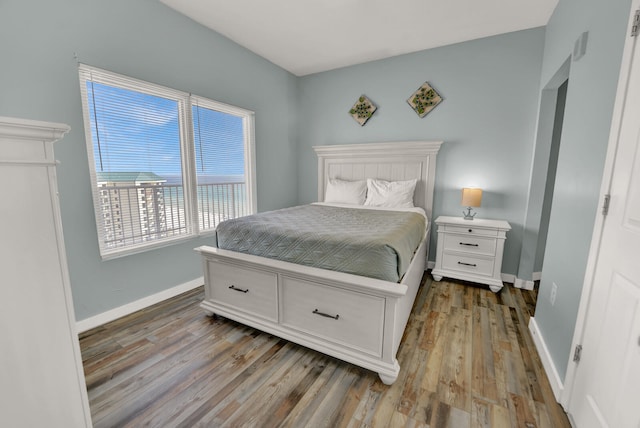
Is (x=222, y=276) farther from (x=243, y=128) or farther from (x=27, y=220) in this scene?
(x=243, y=128)

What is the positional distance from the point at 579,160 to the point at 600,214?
0.48m

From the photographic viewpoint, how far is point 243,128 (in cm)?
338

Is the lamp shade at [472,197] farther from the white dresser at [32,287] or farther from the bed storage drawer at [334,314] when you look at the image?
the white dresser at [32,287]

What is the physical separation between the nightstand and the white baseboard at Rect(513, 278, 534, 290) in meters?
0.32

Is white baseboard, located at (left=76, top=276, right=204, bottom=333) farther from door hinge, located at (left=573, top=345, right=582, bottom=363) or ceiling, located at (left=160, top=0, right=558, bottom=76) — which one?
door hinge, located at (left=573, top=345, right=582, bottom=363)

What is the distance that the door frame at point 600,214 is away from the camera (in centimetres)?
110

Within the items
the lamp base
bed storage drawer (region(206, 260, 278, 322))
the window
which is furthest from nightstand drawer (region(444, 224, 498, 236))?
the window

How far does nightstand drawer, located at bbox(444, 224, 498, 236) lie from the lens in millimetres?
2730

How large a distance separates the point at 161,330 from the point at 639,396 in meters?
2.62

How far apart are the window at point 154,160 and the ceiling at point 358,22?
32.2 inches

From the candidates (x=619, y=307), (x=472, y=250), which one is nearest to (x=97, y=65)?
(x=619, y=307)

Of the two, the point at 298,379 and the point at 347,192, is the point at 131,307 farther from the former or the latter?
the point at 347,192

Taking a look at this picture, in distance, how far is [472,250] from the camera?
2842mm

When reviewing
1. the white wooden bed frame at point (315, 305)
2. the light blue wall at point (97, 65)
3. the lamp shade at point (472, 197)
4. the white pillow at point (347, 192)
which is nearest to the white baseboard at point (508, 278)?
the lamp shade at point (472, 197)
